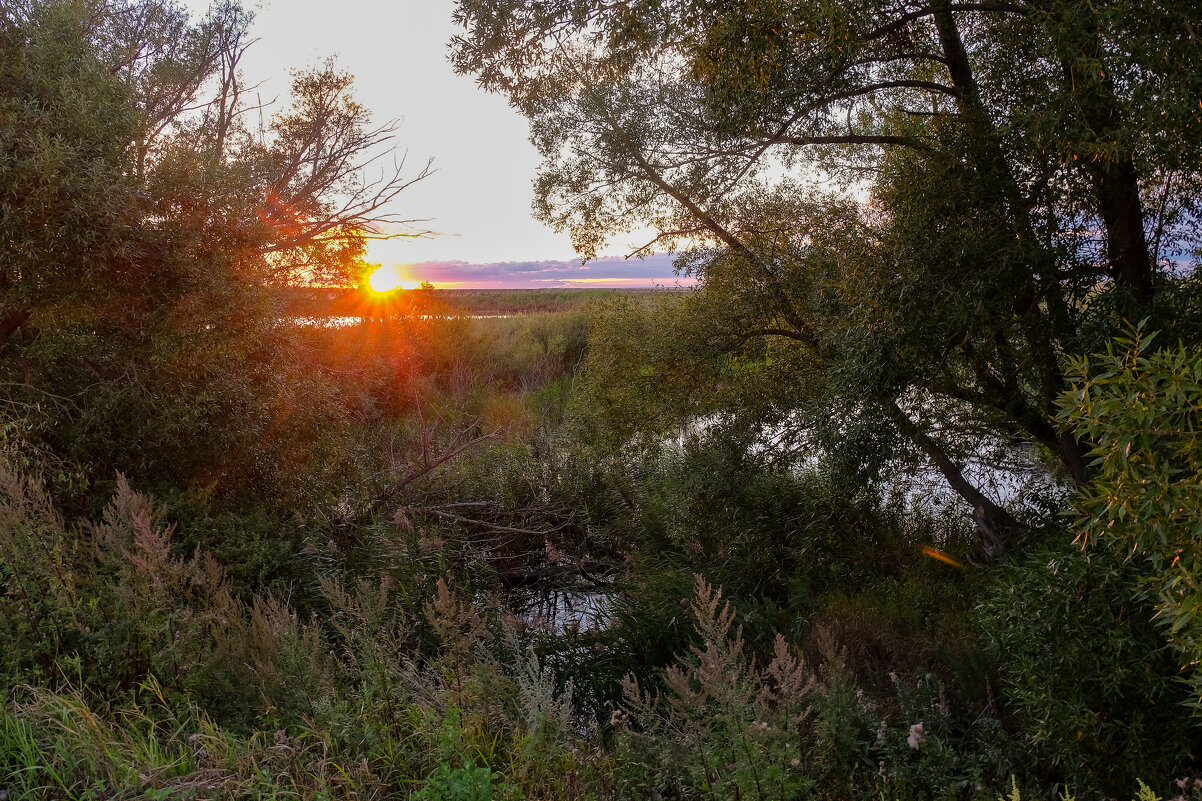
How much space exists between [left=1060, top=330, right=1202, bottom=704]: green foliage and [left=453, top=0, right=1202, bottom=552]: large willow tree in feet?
7.51

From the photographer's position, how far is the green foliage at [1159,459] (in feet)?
8.64

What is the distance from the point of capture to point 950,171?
20.4 feet

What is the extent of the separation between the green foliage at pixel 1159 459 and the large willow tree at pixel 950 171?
2288mm

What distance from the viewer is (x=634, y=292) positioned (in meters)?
10.8

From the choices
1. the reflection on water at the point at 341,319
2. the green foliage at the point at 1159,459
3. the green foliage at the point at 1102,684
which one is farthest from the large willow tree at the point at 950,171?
the reflection on water at the point at 341,319

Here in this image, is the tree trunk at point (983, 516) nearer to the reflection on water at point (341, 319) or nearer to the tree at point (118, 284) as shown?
the tree at point (118, 284)

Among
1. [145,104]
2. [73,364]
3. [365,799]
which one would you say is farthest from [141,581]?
[145,104]

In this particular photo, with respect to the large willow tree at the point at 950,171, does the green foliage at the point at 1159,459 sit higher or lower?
lower

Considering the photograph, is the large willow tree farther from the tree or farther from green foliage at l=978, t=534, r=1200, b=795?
the tree

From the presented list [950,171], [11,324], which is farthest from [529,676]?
[11,324]

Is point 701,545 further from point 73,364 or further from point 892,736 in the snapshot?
point 73,364

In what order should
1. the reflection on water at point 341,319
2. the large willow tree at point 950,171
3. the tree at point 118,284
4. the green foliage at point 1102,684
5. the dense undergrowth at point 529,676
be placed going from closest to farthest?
the dense undergrowth at point 529,676 < the green foliage at point 1102,684 < the large willow tree at point 950,171 < the tree at point 118,284 < the reflection on water at point 341,319

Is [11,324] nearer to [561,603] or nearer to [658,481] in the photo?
[561,603]

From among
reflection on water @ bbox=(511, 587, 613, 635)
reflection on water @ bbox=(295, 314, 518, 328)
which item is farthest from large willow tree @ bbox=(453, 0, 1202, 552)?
reflection on water @ bbox=(295, 314, 518, 328)
